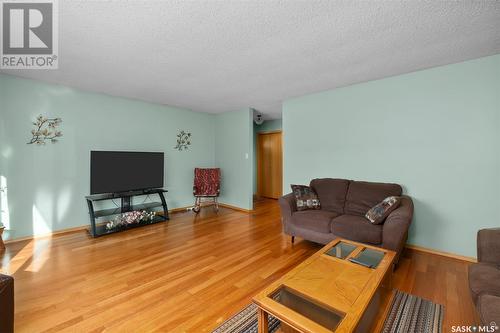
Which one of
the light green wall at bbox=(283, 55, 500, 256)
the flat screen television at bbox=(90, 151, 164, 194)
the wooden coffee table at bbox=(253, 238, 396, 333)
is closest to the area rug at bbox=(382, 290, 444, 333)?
the wooden coffee table at bbox=(253, 238, 396, 333)

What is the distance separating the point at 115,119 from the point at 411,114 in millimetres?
4927

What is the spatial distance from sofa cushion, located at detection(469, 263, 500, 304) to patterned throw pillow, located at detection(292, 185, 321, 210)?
1.77 m

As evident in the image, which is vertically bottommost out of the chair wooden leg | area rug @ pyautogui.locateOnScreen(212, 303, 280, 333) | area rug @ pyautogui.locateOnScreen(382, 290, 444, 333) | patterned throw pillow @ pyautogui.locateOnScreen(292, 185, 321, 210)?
area rug @ pyautogui.locateOnScreen(382, 290, 444, 333)

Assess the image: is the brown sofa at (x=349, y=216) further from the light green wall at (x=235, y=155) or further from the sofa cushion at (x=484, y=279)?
the light green wall at (x=235, y=155)

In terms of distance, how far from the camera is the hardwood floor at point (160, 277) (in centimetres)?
160

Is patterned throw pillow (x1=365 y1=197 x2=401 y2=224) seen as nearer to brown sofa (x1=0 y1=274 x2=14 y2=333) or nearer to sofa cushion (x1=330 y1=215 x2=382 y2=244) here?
sofa cushion (x1=330 y1=215 x2=382 y2=244)

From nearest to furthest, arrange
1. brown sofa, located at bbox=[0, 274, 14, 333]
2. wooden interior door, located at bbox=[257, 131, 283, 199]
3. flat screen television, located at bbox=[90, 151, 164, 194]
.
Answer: brown sofa, located at bbox=[0, 274, 14, 333]
flat screen television, located at bbox=[90, 151, 164, 194]
wooden interior door, located at bbox=[257, 131, 283, 199]

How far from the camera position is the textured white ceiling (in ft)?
5.43

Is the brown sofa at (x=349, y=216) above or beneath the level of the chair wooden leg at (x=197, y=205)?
above

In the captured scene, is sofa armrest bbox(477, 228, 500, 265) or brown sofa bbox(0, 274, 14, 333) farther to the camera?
sofa armrest bbox(477, 228, 500, 265)

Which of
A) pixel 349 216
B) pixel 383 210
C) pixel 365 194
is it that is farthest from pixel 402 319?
pixel 365 194

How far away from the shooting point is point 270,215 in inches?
179

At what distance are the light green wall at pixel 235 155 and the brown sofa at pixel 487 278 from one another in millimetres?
3653

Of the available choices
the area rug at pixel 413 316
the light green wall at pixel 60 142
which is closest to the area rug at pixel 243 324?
the area rug at pixel 413 316
